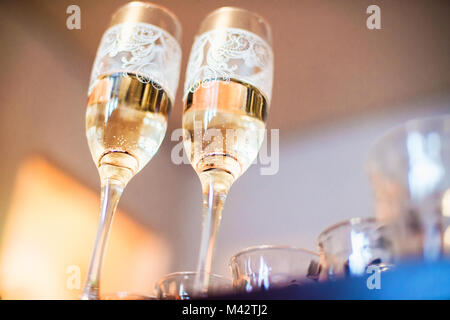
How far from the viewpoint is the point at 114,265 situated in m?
2.00

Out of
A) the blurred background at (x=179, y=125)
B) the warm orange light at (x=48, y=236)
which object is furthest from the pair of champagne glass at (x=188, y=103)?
the warm orange light at (x=48, y=236)

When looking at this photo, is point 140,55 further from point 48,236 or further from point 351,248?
point 48,236

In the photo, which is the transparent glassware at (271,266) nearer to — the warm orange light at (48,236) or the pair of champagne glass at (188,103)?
the pair of champagne glass at (188,103)

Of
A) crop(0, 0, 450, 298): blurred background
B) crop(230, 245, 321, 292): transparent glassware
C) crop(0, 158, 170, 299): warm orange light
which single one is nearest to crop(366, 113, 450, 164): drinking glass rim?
crop(230, 245, 321, 292): transparent glassware

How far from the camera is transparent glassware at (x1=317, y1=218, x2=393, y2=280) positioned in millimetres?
305

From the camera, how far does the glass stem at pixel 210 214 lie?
0.30 m

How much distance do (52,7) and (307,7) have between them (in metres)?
0.88

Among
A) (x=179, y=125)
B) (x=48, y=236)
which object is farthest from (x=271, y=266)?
(x=179, y=125)

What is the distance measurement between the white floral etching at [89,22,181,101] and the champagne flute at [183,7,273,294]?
0.08 feet

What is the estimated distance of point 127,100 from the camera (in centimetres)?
38

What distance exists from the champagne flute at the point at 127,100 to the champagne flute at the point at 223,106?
1.1 inches

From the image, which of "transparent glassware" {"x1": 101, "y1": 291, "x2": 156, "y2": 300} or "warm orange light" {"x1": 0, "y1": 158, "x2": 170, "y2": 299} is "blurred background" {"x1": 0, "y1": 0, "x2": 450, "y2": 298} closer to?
"warm orange light" {"x1": 0, "y1": 158, "x2": 170, "y2": 299}
